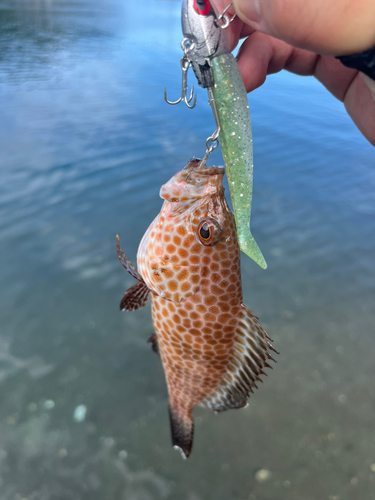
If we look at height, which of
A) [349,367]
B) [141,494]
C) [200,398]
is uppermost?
[200,398]

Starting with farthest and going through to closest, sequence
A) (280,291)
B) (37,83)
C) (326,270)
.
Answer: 1. (37,83)
2. (326,270)
3. (280,291)

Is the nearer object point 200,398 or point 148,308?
point 200,398

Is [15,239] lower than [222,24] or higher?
lower

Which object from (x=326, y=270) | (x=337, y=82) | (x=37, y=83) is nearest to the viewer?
(x=337, y=82)

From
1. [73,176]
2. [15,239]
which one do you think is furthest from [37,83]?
[15,239]

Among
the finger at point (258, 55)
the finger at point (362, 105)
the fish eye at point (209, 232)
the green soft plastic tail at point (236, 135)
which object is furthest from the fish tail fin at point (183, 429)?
the finger at point (362, 105)

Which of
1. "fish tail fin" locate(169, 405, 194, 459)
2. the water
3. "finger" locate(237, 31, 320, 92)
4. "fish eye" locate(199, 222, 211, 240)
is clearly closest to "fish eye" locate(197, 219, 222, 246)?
"fish eye" locate(199, 222, 211, 240)

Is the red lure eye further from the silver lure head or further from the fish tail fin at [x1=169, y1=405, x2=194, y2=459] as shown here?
the fish tail fin at [x1=169, y1=405, x2=194, y2=459]

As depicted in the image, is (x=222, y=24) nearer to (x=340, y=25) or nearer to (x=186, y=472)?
(x=340, y=25)
